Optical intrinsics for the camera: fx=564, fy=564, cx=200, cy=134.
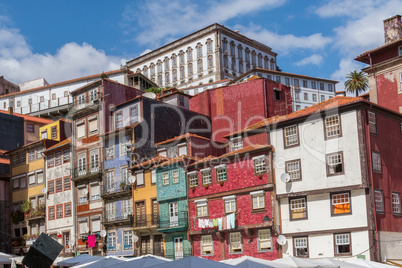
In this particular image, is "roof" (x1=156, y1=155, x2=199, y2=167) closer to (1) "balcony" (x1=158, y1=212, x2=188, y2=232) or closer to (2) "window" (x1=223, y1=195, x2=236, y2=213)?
(1) "balcony" (x1=158, y1=212, x2=188, y2=232)

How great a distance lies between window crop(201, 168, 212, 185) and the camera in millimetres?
46875

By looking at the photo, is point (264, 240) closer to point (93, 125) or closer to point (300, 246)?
point (300, 246)

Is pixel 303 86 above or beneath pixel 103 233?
above

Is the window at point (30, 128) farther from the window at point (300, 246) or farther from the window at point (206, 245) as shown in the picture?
the window at point (300, 246)

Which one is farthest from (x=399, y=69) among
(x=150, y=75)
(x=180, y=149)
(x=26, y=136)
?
(x=150, y=75)

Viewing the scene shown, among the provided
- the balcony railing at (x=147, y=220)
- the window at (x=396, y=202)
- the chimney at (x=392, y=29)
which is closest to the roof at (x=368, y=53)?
the chimney at (x=392, y=29)

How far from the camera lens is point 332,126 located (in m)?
40.3

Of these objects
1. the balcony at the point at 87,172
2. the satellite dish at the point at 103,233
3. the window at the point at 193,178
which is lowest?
the satellite dish at the point at 103,233

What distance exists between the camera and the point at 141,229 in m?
50.6

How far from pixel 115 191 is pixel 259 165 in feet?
55.8

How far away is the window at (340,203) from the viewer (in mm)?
38625

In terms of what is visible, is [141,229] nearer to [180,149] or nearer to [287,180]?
[180,149]

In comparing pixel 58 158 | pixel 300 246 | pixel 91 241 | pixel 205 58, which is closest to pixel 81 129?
pixel 58 158

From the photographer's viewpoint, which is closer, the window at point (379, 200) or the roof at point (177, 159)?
the window at point (379, 200)
